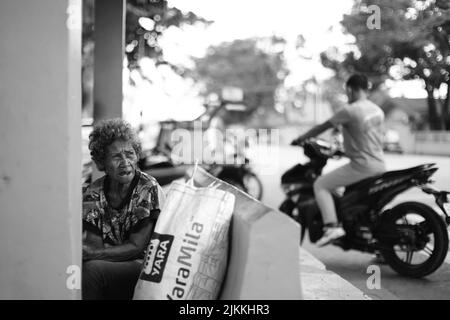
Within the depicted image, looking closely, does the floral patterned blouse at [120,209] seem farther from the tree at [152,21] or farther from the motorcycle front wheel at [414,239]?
the tree at [152,21]

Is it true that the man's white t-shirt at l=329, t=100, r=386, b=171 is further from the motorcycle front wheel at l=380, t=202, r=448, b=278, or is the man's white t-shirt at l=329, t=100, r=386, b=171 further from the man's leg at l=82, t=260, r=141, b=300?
the man's leg at l=82, t=260, r=141, b=300

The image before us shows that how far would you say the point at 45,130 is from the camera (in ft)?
6.93

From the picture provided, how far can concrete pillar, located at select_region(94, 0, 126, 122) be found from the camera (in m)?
5.25

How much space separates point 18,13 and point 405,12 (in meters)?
3.61

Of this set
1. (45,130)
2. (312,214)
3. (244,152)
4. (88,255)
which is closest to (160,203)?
(88,255)

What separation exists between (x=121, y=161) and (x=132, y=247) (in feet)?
1.47

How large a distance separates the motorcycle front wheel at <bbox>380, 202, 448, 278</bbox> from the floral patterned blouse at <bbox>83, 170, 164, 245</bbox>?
9.27ft

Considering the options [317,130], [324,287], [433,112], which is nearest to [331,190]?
[317,130]

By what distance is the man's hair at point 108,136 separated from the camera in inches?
117

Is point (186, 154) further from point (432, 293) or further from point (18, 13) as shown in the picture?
point (18, 13)

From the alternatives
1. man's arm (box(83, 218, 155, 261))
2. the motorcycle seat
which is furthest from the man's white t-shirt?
man's arm (box(83, 218, 155, 261))

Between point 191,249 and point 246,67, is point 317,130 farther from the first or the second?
point 246,67

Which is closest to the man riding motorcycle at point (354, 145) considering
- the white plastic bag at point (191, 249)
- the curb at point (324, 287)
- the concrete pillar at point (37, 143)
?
the curb at point (324, 287)

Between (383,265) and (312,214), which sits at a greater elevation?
(312,214)
